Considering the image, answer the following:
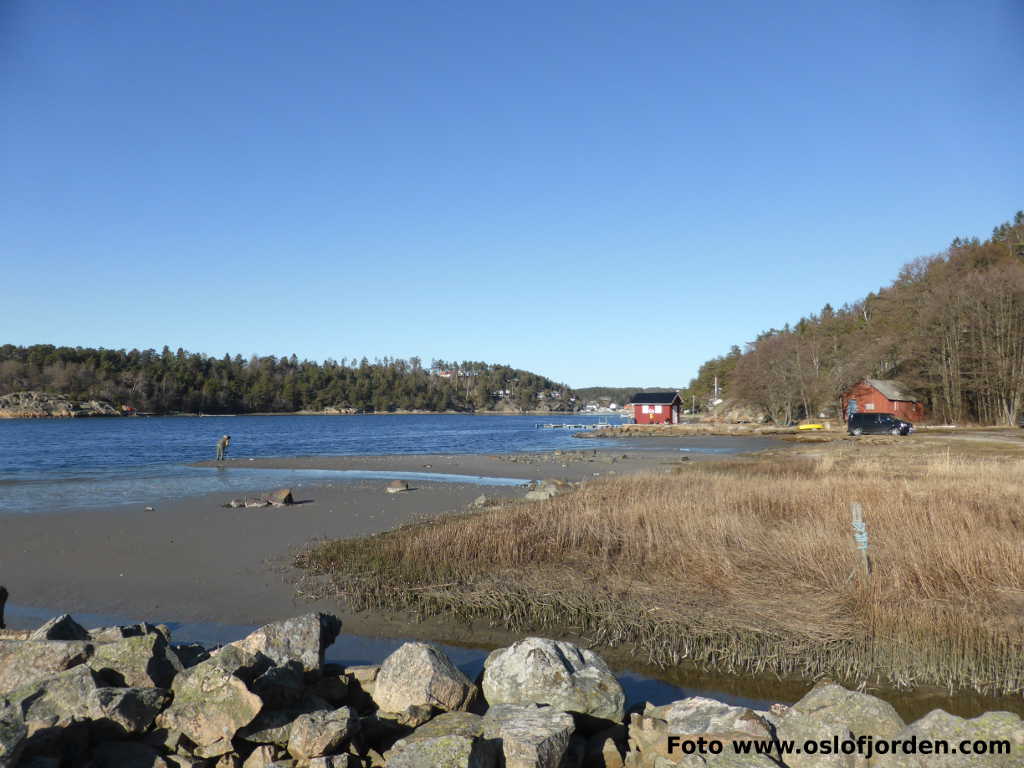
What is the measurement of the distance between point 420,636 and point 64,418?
532 ft

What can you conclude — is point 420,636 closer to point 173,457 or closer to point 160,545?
point 160,545

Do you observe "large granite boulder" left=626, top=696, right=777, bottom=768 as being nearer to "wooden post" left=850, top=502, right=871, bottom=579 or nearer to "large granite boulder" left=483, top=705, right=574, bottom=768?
"large granite boulder" left=483, top=705, right=574, bottom=768

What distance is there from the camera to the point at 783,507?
15.9 metres

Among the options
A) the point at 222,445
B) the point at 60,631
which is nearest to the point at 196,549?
the point at 60,631

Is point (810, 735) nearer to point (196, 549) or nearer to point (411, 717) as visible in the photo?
point (411, 717)

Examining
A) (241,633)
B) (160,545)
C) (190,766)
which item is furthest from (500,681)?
(160,545)

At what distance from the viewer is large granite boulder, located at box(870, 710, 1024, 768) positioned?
494cm

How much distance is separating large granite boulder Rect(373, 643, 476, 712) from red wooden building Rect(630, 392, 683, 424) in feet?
300

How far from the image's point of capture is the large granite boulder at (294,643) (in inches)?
270

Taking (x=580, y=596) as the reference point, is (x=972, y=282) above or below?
above

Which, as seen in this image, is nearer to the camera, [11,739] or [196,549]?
[11,739]

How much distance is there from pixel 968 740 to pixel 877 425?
2180 inches

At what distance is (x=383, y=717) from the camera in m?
6.16

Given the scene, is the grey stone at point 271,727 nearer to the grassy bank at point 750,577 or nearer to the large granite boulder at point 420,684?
the large granite boulder at point 420,684
